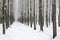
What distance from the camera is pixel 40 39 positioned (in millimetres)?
8219

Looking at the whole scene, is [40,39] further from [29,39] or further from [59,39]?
[59,39]

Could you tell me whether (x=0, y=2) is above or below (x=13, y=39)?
above

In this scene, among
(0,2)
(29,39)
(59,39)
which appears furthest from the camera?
(0,2)

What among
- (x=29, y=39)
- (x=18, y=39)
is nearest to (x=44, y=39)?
(x=29, y=39)

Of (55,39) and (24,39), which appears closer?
(55,39)

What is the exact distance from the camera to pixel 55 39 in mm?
7512

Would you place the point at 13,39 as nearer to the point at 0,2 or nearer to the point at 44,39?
the point at 44,39

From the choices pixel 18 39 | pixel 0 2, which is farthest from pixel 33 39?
pixel 0 2

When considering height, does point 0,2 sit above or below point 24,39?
above

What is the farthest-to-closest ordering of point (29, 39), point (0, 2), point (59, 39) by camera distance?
point (0, 2)
point (29, 39)
point (59, 39)

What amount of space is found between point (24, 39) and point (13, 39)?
26.1 inches

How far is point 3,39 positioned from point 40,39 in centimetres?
215

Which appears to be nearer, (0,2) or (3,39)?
(3,39)

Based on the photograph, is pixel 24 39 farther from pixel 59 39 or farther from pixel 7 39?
pixel 59 39
